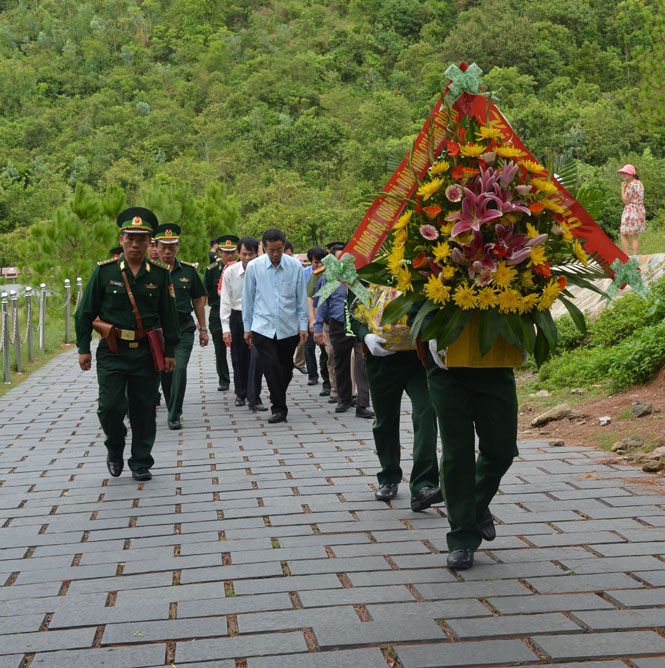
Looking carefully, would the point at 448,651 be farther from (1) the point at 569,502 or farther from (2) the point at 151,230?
(2) the point at 151,230

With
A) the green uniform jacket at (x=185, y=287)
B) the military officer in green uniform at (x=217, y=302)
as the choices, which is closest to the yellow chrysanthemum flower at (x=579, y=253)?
the green uniform jacket at (x=185, y=287)

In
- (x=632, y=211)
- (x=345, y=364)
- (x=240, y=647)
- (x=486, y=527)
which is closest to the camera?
(x=240, y=647)

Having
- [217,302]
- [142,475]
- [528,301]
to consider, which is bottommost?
[142,475]

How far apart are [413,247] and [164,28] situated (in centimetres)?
14538

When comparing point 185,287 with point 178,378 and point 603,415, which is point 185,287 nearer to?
point 178,378

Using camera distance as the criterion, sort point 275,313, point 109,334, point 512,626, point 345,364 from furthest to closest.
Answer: point 345,364, point 275,313, point 109,334, point 512,626

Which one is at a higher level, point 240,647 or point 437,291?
point 437,291

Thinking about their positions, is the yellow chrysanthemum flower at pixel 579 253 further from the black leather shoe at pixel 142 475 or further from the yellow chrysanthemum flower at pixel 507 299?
the black leather shoe at pixel 142 475

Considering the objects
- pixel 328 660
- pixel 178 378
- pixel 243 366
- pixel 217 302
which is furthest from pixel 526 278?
pixel 217 302

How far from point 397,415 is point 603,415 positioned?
3007mm

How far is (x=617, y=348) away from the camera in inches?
398

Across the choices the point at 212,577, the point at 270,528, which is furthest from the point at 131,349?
the point at 212,577

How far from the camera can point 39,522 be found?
5.90 meters

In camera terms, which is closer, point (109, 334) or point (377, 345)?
point (377, 345)
